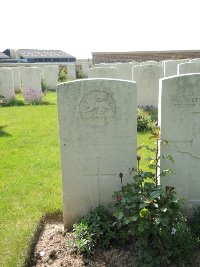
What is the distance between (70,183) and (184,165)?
139 centimetres

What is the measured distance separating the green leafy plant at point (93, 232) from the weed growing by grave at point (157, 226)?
1.32 ft

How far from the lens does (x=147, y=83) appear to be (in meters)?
10.6

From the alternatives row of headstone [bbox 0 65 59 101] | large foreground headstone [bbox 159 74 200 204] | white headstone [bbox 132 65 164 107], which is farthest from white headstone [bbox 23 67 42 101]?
large foreground headstone [bbox 159 74 200 204]

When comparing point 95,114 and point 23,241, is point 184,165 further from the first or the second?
point 23,241

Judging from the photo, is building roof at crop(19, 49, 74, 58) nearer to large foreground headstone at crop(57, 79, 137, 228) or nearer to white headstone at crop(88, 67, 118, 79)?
white headstone at crop(88, 67, 118, 79)

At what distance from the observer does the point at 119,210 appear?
3168 millimetres

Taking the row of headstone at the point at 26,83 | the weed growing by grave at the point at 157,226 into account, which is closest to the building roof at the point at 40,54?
the row of headstone at the point at 26,83

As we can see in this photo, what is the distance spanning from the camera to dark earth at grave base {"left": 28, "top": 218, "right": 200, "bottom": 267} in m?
3.25

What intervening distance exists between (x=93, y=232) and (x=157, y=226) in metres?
0.80

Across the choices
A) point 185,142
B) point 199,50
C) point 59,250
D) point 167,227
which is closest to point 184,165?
point 185,142

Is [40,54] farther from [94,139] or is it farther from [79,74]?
[94,139]

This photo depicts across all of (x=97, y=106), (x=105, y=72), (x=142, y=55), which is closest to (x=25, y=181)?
(x=97, y=106)

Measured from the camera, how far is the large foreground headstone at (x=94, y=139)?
352cm

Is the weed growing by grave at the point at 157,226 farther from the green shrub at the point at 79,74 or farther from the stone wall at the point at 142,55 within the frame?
the stone wall at the point at 142,55
